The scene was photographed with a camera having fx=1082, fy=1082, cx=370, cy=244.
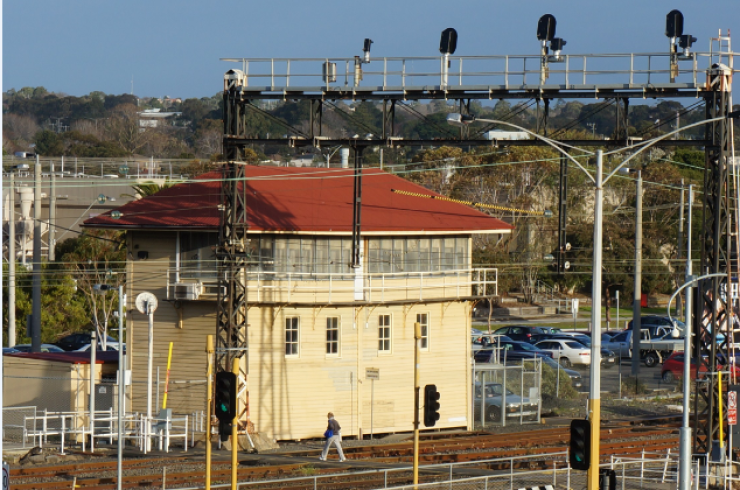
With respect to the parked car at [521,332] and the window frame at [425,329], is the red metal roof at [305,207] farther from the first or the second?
the parked car at [521,332]

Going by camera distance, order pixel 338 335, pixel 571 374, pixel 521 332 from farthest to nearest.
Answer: pixel 521 332 → pixel 571 374 → pixel 338 335

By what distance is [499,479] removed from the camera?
2603cm

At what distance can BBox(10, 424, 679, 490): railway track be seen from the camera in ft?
80.6

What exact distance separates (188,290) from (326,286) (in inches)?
178

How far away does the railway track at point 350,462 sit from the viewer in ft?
80.6

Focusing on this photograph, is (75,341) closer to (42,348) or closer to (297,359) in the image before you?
(42,348)

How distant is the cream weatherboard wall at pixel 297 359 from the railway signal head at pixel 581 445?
16.7 metres

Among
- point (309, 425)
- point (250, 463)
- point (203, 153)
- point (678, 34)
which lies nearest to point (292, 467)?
point (250, 463)

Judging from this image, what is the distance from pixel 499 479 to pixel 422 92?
10729 millimetres

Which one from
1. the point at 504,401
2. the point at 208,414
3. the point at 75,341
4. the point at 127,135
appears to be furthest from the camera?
the point at 127,135

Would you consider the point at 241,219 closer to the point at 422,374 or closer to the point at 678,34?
the point at 422,374

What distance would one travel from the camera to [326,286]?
34.6 metres

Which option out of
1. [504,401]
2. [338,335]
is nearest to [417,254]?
[338,335]

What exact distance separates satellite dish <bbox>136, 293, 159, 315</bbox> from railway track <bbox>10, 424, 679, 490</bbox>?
4.80 metres
